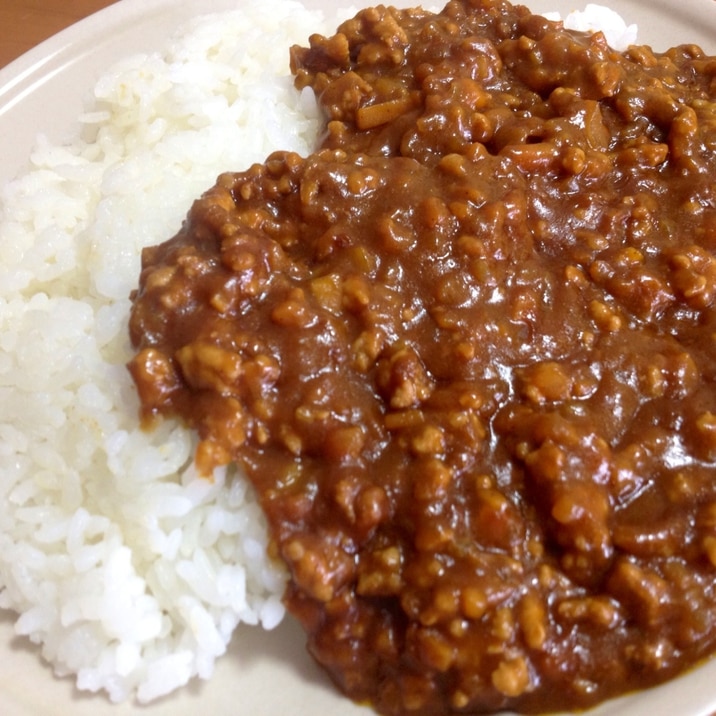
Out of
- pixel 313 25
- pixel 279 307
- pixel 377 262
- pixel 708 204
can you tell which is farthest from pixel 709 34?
pixel 279 307

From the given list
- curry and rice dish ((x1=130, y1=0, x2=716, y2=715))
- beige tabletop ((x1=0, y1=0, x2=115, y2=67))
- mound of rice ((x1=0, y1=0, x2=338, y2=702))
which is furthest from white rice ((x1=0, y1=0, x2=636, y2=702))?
beige tabletop ((x1=0, y1=0, x2=115, y2=67))

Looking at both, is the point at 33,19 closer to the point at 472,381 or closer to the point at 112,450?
the point at 112,450

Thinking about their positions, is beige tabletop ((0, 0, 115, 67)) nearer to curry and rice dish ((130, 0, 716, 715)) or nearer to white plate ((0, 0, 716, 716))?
white plate ((0, 0, 716, 716))

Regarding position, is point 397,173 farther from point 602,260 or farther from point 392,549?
point 392,549

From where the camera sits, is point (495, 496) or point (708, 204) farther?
point (708, 204)

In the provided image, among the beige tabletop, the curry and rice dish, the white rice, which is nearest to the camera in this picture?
the curry and rice dish

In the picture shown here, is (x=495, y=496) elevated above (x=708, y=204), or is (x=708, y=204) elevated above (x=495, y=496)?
(x=708, y=204)

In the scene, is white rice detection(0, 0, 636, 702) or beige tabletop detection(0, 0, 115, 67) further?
beige tabletop detection(0, 0, 115, 67)
